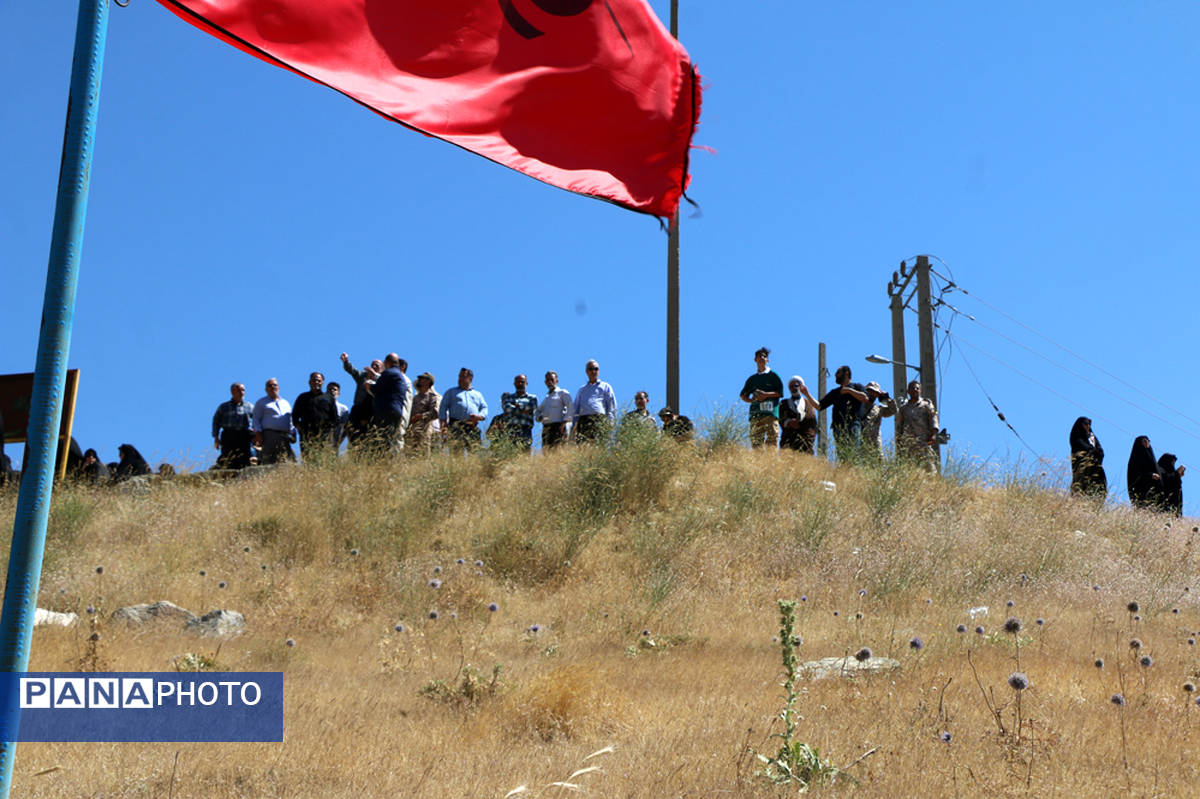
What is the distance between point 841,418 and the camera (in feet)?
49.7

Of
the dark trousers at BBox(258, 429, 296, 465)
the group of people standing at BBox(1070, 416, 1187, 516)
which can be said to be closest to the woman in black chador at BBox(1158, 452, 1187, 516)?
the group of people standing at BBox(1070, 416, 1187, 516)

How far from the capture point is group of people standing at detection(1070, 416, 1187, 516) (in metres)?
16.3

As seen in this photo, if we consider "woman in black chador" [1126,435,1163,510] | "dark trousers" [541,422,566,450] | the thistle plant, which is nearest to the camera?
the thistle plant

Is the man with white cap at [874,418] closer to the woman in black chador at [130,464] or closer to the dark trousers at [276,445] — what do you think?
the dark trousers at [276,445]

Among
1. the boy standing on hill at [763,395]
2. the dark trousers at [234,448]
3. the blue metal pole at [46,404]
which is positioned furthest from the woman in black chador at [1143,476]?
the blue metal pole at [46,404]

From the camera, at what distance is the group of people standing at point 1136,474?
1627 centimetres

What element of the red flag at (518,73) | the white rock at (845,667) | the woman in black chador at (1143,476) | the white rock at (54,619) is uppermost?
the woman in black chador at (1143,476)

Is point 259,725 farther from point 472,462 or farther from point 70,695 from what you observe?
point 472,462

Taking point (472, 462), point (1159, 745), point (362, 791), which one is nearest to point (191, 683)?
point (362, 791)

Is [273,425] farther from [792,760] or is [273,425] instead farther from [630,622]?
[792,760]

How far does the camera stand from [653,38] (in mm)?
4875

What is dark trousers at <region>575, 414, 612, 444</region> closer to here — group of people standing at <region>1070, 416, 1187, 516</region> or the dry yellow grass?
the dry yellow grass

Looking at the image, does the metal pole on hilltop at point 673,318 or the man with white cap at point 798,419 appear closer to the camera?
the man with white cap at point 798,419

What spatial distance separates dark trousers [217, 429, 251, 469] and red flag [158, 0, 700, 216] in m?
12.5
